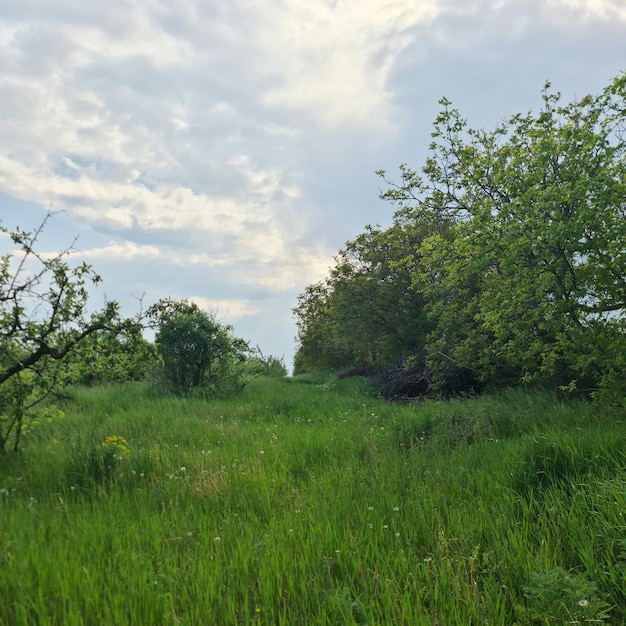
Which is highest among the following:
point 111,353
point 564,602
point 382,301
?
point 382,301

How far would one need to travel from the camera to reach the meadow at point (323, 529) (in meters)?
2.48

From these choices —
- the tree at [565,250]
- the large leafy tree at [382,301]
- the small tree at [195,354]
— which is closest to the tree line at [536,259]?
the tree at [565,250]

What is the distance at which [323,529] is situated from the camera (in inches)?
135

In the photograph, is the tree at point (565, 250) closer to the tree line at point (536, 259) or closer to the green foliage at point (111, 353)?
the tree line at point (536, 259)

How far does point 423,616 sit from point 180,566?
1.73 m

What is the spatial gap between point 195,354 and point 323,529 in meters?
10.4

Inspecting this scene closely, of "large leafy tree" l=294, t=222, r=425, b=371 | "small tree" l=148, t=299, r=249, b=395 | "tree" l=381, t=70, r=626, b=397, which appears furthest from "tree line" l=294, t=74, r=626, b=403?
"small tree" l=148, t=299, r=249, b=395

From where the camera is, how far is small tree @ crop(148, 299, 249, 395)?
1285 centimetres

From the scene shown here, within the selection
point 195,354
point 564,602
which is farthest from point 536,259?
point 195,354

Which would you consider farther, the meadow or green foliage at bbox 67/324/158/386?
green foliage at bbox 67/324/158/386

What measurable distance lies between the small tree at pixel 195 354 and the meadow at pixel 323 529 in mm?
6642

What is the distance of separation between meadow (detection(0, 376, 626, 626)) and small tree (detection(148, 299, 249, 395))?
21.8ft

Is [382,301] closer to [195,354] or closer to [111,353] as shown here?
[195,354]

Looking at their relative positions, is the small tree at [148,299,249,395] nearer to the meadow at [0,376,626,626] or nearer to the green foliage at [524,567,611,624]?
the meadow at [0,376,626,626]
